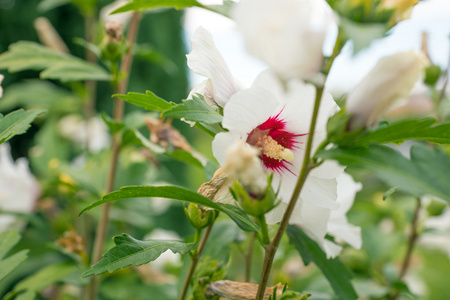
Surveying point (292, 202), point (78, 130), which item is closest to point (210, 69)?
point (292, 202)

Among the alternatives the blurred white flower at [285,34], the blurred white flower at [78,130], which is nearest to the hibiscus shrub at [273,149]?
→ the blurred white flower at [285,34]

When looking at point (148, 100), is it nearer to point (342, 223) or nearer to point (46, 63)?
point (342, 223)

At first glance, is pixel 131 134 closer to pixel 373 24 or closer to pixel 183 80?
pixel 373 24

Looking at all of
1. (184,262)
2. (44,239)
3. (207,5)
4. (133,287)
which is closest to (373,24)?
(207,5)

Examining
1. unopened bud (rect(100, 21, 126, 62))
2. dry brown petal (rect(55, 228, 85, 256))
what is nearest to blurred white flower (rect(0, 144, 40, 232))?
dry brown petal (rect(55, 228, 85, 256))

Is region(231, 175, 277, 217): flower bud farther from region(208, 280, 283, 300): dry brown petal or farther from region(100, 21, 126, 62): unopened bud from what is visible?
region(100, 21, 126, 62): unopened bud

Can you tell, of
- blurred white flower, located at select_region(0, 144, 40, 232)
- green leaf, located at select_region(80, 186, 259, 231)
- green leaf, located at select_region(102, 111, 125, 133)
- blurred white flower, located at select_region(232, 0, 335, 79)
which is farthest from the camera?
blurred white flower, located at select_region(0, 144, 40, 232)

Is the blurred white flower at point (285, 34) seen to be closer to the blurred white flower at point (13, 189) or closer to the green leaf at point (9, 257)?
the green leaf at point (9, 257)
